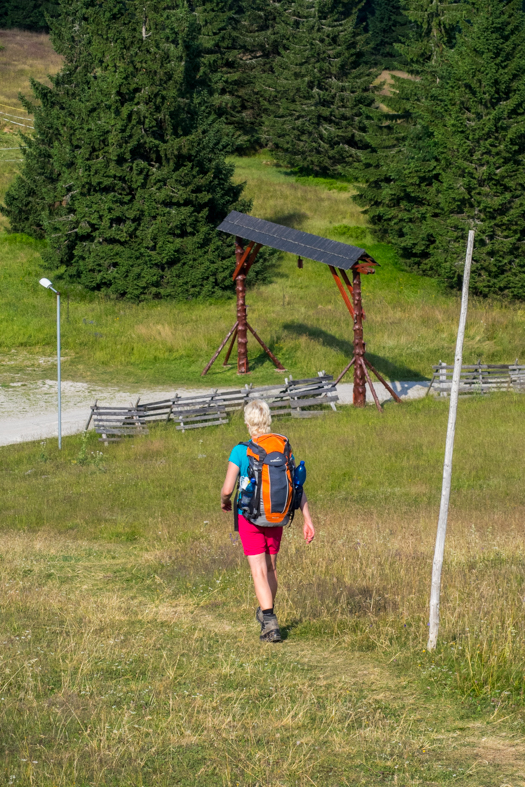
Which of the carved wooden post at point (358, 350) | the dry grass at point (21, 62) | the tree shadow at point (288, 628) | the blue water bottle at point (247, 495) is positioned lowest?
the carved wooden post at point (358, 350)

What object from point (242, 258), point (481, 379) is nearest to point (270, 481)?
point (481, 379)

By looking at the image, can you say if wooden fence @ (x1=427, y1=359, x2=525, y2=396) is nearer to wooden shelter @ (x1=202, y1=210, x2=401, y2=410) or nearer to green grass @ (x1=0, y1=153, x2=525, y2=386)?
wooden shelter @ (x1=202, y1=210, x2=401, y2=410)

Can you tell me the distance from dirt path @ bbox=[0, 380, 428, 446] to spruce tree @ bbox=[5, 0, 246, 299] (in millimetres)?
10356

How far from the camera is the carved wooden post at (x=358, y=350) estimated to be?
869 inches

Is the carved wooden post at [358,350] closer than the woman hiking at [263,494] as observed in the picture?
No

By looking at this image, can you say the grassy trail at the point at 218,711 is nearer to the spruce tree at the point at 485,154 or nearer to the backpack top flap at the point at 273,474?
the backpack top flap at the point at 273,474

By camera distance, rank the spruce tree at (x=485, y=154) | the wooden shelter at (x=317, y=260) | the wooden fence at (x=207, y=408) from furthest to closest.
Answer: the spruce tree at (x=485, y=154)
the wooden shelter at (x=317, y=260)
the wooden fence at (x=207, y=408)

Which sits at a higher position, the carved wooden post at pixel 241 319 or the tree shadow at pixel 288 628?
the tree shadow at pixel 288 628

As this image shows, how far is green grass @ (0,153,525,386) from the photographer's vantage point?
27.8 metres

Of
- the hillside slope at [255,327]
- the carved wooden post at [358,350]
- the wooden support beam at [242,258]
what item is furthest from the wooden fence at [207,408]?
the wooden support beam at [242,258]

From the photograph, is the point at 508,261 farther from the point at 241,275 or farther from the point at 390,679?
the point at 390,679

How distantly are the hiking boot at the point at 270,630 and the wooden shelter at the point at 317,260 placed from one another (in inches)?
601

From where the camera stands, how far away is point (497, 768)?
169 inches

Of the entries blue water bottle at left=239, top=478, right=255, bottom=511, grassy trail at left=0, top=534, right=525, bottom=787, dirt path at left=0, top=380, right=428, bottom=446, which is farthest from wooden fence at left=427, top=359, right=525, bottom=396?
blue water bottle at left=239, top=478, right=255, bottom=511
